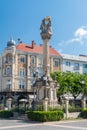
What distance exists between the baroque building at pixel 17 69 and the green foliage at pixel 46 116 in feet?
97.9

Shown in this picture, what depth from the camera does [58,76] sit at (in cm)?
5706

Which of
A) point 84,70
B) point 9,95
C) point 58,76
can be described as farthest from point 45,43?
point 84,70

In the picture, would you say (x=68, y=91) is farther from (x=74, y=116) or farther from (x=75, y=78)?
(x=74, y=116)

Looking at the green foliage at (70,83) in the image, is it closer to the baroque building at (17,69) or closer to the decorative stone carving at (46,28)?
the baroque building at (17,69)

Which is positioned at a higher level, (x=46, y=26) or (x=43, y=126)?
(x=46, y=26)

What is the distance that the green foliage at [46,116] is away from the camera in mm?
30938

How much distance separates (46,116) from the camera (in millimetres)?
31016

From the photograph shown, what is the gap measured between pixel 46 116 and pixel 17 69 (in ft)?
113

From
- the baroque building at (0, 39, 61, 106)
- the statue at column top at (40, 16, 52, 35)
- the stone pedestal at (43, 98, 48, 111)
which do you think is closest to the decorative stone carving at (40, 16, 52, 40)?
the statue at column top at (40, 16, 52, 35)

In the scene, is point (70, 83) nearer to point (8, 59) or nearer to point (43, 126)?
point (8, 59)

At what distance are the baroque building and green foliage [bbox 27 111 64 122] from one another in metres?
29.8

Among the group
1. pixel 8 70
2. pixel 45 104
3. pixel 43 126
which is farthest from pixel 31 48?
pixel 43 126

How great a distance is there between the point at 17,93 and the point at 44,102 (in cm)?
3074

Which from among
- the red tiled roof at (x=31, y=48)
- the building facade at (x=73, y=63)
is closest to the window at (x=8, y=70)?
the red tiled roof at (x=31, y=48)
